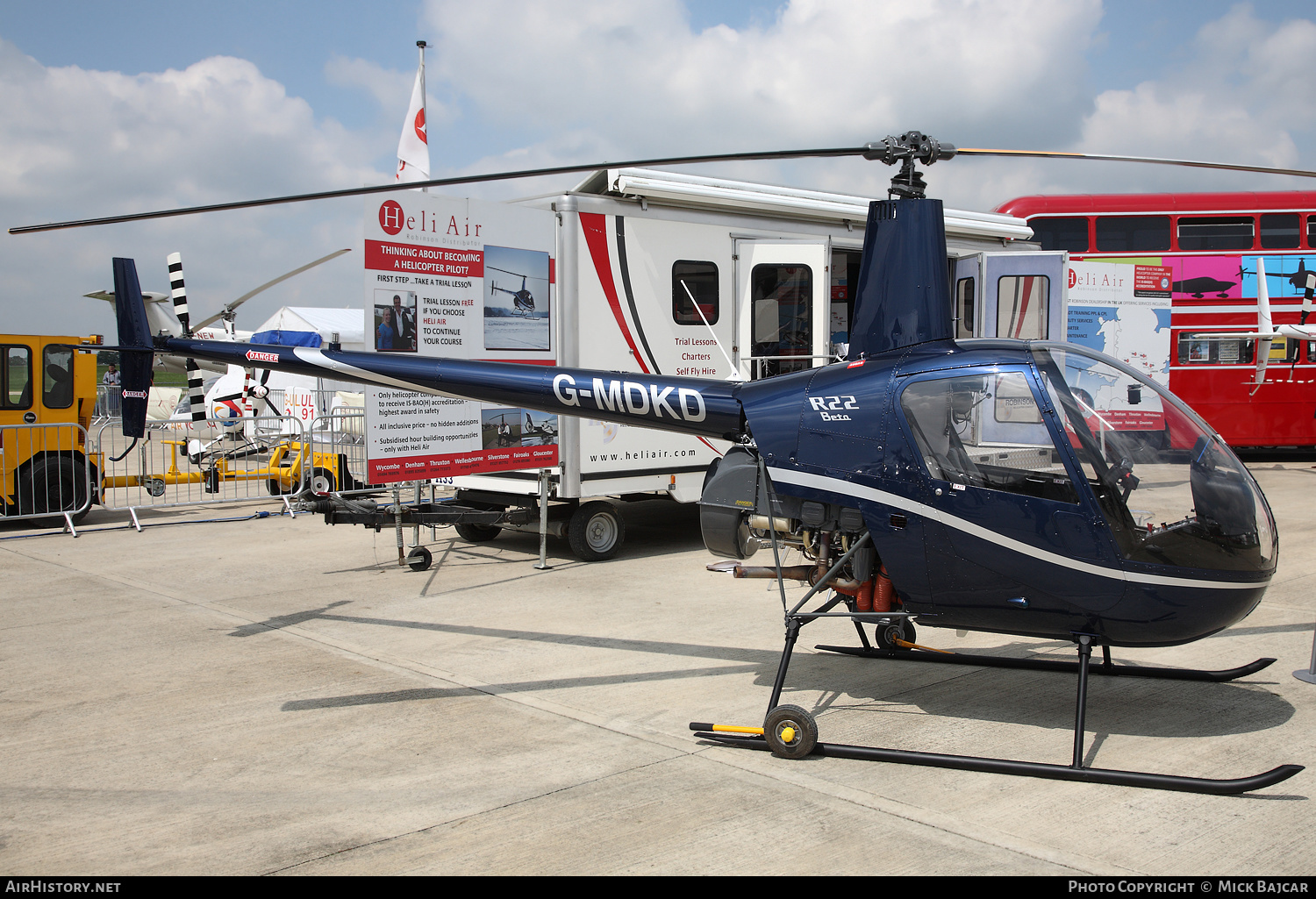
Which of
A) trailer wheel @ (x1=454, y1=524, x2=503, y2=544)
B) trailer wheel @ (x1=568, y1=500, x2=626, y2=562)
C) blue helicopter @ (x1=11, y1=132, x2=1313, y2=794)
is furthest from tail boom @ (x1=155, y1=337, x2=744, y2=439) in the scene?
trailer wheel @ (x1=454, y1=524, x2=503, y2=544)

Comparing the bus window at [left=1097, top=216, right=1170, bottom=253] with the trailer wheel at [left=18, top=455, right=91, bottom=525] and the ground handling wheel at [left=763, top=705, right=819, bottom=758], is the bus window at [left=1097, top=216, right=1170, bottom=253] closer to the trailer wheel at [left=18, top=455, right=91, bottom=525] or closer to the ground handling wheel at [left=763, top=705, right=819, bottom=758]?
the ground handling wheel at [left=763, top=705, right=819, bottom=758]

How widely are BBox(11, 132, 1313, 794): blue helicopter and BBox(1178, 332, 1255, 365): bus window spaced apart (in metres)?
13.6

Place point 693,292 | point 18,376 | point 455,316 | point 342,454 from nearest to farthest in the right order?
1. point 455,316
2. point 693,292
3. point 18,376
4. point 342,454

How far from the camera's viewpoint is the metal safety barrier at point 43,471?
10.8 meters

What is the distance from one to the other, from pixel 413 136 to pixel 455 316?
242 centimetres

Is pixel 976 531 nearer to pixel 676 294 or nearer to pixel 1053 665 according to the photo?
pixel 1053 665

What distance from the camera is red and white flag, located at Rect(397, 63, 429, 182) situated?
926 cm

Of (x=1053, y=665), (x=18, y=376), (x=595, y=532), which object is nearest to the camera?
(x=1053, y=665)

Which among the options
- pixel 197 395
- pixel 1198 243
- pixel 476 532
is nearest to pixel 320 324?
pixel 197 395

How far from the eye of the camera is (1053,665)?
215 inches

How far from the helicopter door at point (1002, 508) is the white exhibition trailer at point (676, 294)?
4500 millimetres

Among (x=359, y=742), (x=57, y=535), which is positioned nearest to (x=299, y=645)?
(x=359, y=742)

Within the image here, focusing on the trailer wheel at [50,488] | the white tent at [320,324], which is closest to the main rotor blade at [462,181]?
the trailer wheel at [50,488]

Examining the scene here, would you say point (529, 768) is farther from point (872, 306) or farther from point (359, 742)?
point (872, 306)
